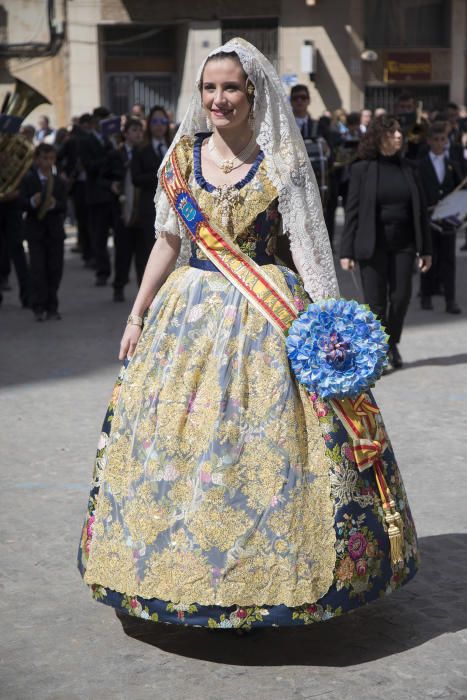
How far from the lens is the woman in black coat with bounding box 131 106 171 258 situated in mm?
11836

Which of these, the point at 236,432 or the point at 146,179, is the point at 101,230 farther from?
the point at 236,432

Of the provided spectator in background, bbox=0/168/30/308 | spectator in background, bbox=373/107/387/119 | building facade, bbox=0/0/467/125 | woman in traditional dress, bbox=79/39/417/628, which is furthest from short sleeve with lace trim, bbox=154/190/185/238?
building facade, bbox=0/0/467/125

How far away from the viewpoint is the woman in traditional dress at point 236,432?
394 cm

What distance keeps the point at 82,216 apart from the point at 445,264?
20.1 feet

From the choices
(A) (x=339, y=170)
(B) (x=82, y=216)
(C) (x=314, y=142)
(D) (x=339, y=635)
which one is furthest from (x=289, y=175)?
(B) (x=82, y=216)

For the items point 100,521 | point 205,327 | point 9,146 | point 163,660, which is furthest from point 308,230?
point 9,146

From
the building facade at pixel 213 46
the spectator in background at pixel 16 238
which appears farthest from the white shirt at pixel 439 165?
the building facade at pixel 213 46

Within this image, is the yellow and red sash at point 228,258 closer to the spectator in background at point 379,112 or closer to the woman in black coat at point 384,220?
the woman in black coat at point 384,220

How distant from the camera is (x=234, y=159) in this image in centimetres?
444

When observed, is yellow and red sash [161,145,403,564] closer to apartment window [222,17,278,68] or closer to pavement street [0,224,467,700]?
pavement street [0,224,467,700]

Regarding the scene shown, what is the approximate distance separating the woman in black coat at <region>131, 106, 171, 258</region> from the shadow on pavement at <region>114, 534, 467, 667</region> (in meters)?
7.63

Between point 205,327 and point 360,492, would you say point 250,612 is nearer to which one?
point 360,492

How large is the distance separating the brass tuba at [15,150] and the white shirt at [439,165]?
3.69 m

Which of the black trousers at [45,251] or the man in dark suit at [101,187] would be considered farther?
the man in dark suit at [101,187]
